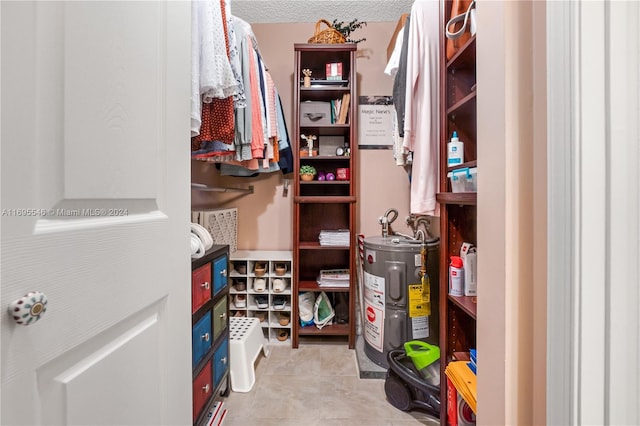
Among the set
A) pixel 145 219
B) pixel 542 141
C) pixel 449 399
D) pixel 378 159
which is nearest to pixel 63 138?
pixel 145 219

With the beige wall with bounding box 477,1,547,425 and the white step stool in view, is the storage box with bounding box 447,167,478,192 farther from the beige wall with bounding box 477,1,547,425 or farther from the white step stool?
the white step stool

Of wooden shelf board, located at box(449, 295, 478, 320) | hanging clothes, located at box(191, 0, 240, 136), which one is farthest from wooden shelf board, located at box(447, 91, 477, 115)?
hanging clothes, located at box(191, 0, 240, 136)

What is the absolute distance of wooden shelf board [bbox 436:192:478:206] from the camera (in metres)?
0.98

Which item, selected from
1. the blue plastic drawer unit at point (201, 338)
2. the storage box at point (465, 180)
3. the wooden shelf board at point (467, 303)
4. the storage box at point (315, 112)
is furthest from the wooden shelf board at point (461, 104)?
the blue plastic drawer unit at point (201, 338)

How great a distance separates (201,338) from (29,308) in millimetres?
972

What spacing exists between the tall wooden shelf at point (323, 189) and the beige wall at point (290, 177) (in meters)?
0.17

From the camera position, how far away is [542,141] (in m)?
0.54

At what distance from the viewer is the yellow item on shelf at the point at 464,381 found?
90cm

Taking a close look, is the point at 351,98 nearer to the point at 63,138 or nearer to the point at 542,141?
the point at 542,141

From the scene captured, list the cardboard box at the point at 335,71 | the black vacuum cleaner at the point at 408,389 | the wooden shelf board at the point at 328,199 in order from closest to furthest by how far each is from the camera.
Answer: the black vacuum cleaner at the point at 408,389 < the wooden shelf board at the point at 328,199 < the cardboard box at the point at 335,71

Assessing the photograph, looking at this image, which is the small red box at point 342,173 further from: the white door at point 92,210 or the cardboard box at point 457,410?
the white door at point 92,210

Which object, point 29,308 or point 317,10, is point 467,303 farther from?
point 317,10

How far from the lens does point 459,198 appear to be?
1.05 m

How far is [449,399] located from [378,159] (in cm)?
177
